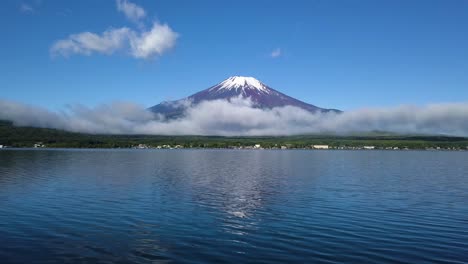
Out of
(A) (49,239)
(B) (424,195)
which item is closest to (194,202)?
(A) (49,239)

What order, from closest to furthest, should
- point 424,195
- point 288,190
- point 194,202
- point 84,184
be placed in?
point 194,202 < point 424,195 < point 288,190 < point 84,184

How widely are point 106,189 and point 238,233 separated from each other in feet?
54.2

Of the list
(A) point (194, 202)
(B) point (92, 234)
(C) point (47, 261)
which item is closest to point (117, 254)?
(C) point (47, 261)

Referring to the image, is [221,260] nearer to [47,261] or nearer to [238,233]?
[238,233]

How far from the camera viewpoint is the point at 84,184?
3300cm

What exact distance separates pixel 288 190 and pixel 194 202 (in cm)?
893

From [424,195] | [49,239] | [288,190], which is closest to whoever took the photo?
[49,239]

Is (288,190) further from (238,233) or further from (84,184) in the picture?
(84,184)

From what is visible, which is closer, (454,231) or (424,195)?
(454,231)

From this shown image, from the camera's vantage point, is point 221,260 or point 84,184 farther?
point 84,184

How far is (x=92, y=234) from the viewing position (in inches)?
619

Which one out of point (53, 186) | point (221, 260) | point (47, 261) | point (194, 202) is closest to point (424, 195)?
point (194, 202)

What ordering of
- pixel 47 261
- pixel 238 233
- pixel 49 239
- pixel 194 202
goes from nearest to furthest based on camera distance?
pixel 47 261 < pixel 49 239 < pixel 238 233 < pixel 194 202

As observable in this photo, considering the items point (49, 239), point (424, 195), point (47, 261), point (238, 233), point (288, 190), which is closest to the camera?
point (47, 261)
